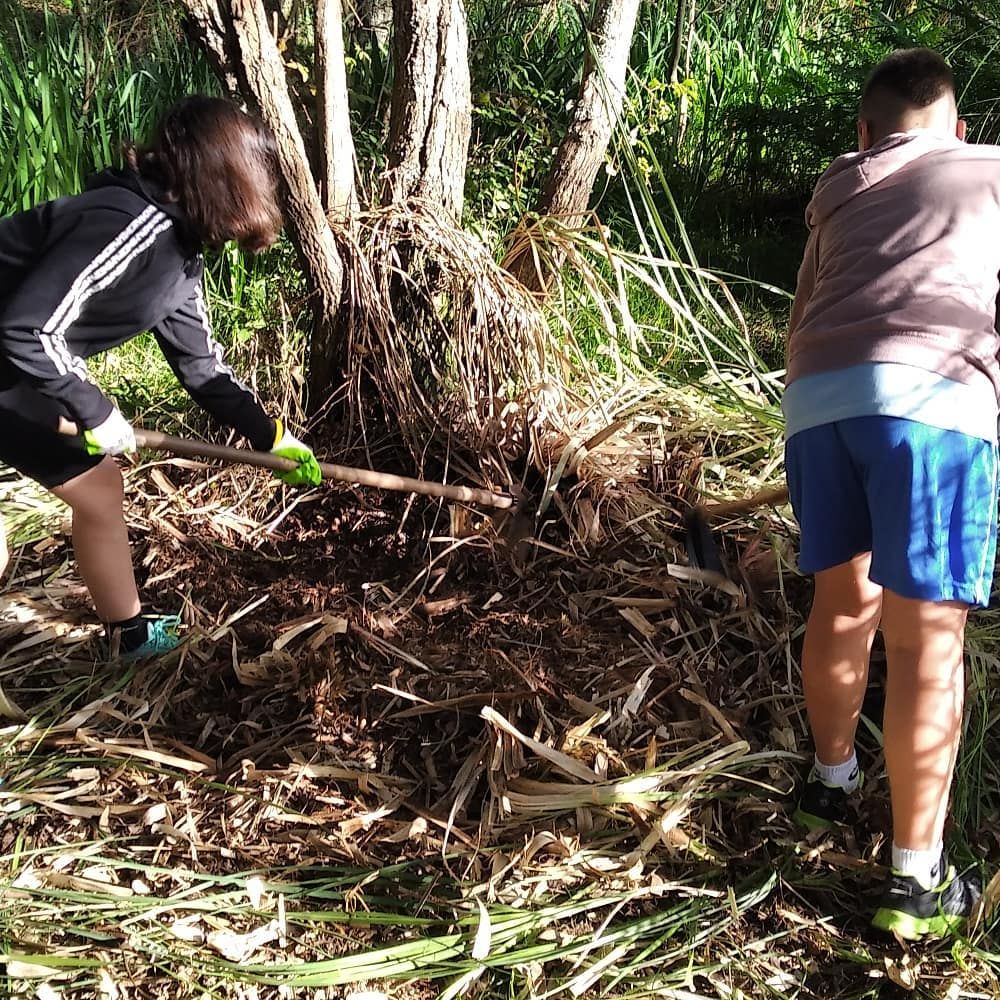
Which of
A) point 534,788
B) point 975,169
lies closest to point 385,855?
point 534,788

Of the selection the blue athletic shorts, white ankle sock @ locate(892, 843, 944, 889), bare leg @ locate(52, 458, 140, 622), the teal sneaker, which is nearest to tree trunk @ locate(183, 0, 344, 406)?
bare leg @ locate(52, 458, 140, 622)

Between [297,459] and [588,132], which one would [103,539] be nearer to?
[297,459]

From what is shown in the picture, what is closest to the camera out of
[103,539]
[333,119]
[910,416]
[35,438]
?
[910,416]

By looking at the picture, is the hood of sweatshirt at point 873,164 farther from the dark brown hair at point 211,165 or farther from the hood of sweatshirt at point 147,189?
the hood of sweatshirt at point 147,189

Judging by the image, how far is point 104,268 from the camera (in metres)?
1.86

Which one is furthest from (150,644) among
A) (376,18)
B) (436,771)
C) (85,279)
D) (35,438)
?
(376,18)

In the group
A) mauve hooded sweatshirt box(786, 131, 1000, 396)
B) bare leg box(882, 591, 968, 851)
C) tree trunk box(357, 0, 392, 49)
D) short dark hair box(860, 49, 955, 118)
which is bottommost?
bare leg box(882, 591, 968, 851)

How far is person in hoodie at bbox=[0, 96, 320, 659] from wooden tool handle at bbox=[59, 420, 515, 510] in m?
0.13

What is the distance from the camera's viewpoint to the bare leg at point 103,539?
2.15 meters

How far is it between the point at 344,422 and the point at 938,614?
1.79 metres

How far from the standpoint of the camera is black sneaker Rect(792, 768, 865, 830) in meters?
1.86

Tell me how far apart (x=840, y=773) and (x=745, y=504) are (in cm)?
79

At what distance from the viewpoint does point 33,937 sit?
5.44ft

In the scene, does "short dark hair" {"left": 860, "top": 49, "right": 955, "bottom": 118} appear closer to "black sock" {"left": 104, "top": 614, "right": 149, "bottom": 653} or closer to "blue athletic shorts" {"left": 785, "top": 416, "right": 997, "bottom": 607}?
"blue athletic shorts" {"left": 785, "top": 416, "right": 997, "bottom": 607}
